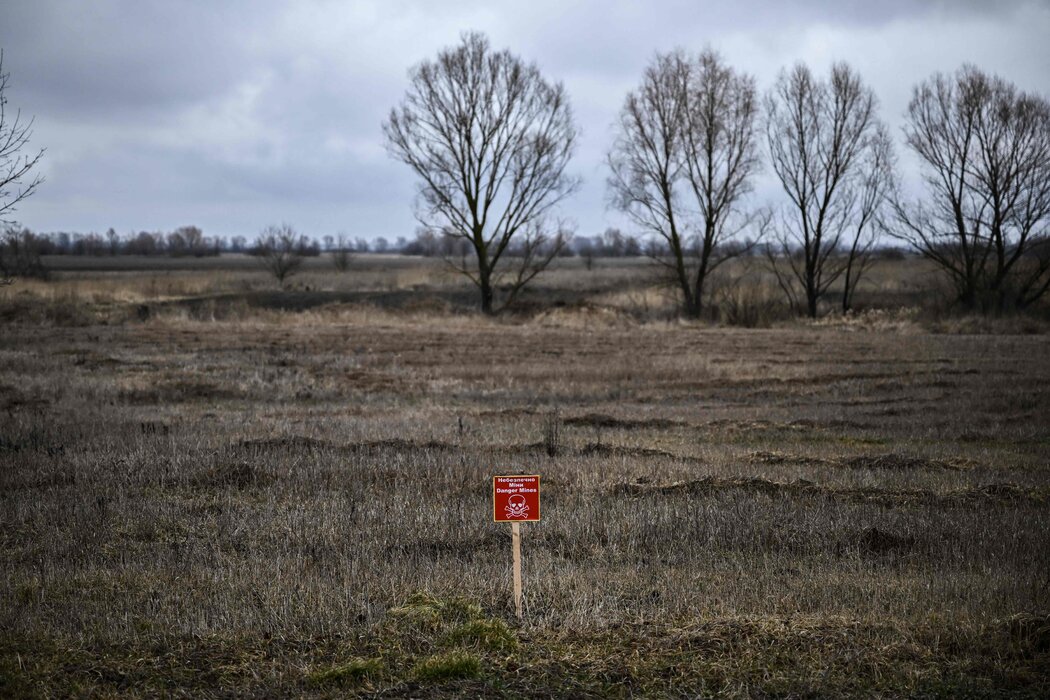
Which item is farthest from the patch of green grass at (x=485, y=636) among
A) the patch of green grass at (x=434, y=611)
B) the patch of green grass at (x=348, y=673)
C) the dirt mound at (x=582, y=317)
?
the dirt mound at (x=582, y=317)

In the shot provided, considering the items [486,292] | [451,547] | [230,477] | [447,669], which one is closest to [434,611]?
[447,669]

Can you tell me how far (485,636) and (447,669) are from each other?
478 mm

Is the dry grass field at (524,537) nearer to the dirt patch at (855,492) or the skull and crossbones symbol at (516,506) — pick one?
the dirt patch at (855,492)

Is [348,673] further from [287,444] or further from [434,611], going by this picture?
[287,444]

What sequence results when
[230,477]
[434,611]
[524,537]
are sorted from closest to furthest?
[434,611], [524,537], [230,477]

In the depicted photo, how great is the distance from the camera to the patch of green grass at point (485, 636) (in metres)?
5.93

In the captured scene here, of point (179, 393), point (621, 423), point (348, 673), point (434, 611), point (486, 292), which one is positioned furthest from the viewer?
point (486, 292)

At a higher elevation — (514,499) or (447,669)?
(514,499)

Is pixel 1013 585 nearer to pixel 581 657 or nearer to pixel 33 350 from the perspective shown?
pixel 581 657

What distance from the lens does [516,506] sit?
637 cm

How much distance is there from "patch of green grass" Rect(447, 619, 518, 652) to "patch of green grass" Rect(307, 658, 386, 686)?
0.58 meters

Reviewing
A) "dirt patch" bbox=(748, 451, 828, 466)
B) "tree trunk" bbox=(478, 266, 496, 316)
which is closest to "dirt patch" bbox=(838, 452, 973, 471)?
"dirt patch" bbox=(748, 451, 828, 466)

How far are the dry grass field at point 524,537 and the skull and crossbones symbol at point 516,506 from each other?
720 millimetres

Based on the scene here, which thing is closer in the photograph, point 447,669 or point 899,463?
point 447,669
